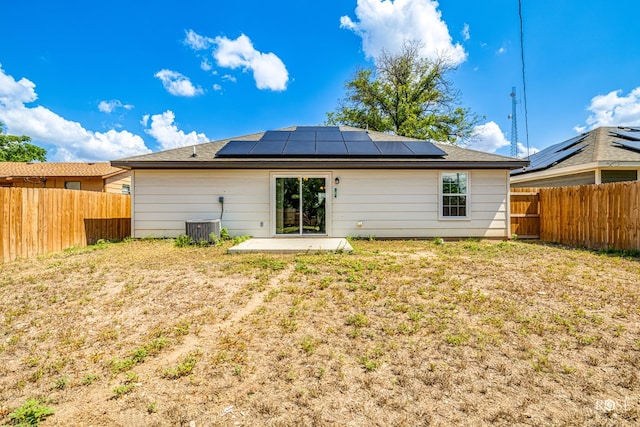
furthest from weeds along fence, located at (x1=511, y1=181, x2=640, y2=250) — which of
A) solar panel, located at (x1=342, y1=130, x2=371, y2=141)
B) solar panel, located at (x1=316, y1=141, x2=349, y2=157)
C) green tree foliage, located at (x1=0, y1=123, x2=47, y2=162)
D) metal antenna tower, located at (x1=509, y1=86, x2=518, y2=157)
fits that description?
green tree foliage, located at (x1=0, y1=123, x2=47, y2=162)

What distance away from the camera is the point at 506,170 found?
8734mm

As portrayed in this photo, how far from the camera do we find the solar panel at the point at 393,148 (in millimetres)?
8699

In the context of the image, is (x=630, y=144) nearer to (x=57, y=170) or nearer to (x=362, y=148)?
(x=362, y=148)

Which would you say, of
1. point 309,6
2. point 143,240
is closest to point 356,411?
point 143,240

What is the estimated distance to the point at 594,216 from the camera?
7383mm

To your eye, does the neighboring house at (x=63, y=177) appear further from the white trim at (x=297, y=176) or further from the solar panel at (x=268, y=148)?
the white trim at (x=297, y=176)

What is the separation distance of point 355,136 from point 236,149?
443cm

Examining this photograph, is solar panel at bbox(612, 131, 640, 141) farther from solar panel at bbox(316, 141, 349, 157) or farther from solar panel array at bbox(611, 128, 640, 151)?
solar panel at bbox(316, 141, 349, 157)

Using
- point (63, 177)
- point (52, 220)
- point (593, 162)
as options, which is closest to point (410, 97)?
point (593, 162)

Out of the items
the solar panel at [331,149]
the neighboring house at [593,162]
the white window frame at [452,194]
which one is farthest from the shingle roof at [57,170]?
the neighboring house at [593,162]

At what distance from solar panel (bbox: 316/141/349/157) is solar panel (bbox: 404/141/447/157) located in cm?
224

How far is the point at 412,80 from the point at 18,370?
897 inches

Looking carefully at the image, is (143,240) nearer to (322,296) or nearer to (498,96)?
(322,296)

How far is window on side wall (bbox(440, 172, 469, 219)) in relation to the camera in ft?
28.7
